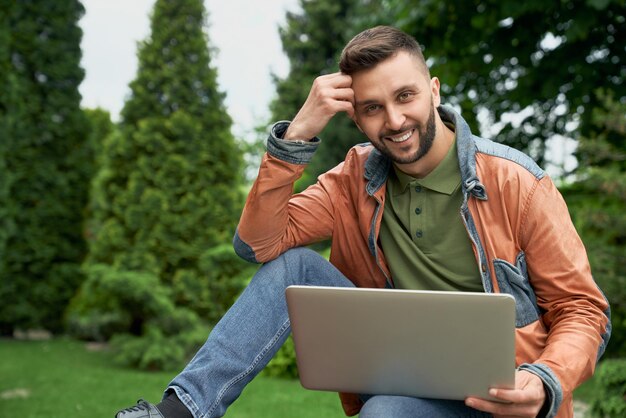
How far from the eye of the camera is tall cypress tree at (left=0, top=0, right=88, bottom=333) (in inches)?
315

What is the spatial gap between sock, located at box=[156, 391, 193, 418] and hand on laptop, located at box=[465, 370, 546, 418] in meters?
0.68

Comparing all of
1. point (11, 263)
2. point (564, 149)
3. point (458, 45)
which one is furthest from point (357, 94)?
point (11, 263)

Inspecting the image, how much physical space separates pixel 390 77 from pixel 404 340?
2.36ft

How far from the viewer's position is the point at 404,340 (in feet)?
5.93

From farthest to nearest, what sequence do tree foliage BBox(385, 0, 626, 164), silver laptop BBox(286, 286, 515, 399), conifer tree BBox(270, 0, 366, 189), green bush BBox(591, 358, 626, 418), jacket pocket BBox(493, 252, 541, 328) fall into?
1. conifer tree BBox(270, 0, 366, 189)
2. tree foliage BBox(385, 0, 626, 164)
3. green bush BBox(591, 358, 626, 418)
4. jacket pocket BBox(493, 252, 541, 328)
5. silver laptop BBox(286, 286, 515, 399)

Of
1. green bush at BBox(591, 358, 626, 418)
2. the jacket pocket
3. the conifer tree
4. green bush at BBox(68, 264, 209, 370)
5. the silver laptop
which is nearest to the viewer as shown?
the silver laptop

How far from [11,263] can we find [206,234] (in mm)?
2449

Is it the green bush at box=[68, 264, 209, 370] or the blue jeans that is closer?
the blue jeans

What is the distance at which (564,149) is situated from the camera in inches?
217

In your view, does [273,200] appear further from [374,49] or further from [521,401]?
[521,401]

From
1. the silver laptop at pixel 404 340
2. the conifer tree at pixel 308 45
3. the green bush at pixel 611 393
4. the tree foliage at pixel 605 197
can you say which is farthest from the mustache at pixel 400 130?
the conifer tree at pixel 308 45

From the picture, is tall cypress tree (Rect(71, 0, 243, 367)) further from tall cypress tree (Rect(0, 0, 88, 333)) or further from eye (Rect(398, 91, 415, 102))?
eye (Rect(398, 91, 415, 102))

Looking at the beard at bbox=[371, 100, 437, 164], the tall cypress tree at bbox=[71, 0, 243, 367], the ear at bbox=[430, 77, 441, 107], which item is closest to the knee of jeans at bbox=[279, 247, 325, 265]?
the beard at bbox=[371, 100, 437, 164]

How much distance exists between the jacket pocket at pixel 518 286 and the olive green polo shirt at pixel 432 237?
91mm
